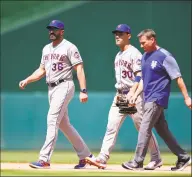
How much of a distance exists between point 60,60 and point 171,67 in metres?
1.44

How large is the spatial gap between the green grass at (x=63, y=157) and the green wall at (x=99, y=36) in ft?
6.09

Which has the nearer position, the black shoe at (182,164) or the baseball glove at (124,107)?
the black shoe at (182,164)

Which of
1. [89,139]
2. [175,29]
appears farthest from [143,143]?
[175,29]

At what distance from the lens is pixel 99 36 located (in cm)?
1820

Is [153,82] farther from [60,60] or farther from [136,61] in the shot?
[60,60]

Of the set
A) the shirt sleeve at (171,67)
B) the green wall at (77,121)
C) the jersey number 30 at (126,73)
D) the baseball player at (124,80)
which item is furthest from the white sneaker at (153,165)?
the green wall at (77,121)

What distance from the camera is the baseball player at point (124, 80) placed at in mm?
10227

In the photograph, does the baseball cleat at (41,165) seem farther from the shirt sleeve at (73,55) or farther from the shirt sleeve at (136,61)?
the shirt sleeve at (136,61)

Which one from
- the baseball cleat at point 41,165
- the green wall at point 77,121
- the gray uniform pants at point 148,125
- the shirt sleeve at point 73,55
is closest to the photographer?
the gray uniform pants at point 148,125

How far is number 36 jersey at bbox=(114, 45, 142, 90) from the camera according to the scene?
10234mm

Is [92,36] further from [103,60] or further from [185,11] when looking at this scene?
[185,11]

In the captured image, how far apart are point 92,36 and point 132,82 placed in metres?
7.92

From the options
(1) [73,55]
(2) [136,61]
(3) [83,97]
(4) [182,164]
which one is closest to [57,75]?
(1) [73,55]

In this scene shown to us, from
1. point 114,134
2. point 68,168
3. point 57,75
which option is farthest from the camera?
point 68,168
